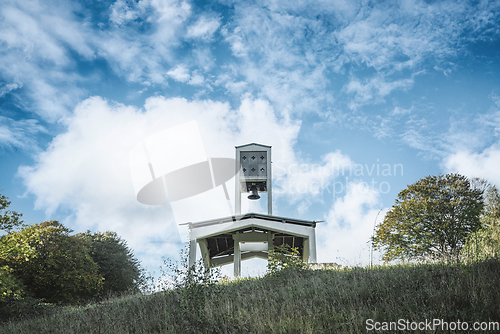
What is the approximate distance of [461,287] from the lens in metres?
5.79

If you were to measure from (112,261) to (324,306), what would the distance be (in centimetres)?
2617

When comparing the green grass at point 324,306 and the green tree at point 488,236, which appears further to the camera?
the green tree at point 488,236

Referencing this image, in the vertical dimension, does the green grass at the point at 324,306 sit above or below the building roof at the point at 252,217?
below

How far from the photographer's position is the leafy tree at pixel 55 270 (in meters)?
20.7

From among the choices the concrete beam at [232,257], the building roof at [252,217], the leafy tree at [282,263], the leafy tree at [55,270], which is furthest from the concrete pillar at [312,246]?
the leafy tree at [55,270]

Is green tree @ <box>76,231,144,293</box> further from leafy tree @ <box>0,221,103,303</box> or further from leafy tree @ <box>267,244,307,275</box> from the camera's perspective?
leafy tree @ <box>267,244,307,275</box>

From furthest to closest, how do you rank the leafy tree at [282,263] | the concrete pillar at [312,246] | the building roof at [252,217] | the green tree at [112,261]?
the green tree at [112,261], the building roof at [252,217], the concrete pillar at [312,246], the leafy tree at [282,263]

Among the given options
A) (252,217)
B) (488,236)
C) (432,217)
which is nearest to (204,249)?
(252,217)

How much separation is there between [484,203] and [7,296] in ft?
102

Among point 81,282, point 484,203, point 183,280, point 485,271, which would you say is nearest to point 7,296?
point 81,282

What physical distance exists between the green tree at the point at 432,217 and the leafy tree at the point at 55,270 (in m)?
21.5

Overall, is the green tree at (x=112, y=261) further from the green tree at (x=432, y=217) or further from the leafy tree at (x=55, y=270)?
the green tree at (x=432, y=217)

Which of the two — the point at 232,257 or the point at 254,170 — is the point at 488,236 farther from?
the point at 232,257

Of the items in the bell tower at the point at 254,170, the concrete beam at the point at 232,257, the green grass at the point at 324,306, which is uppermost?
the bell tower at the point at 254,170
